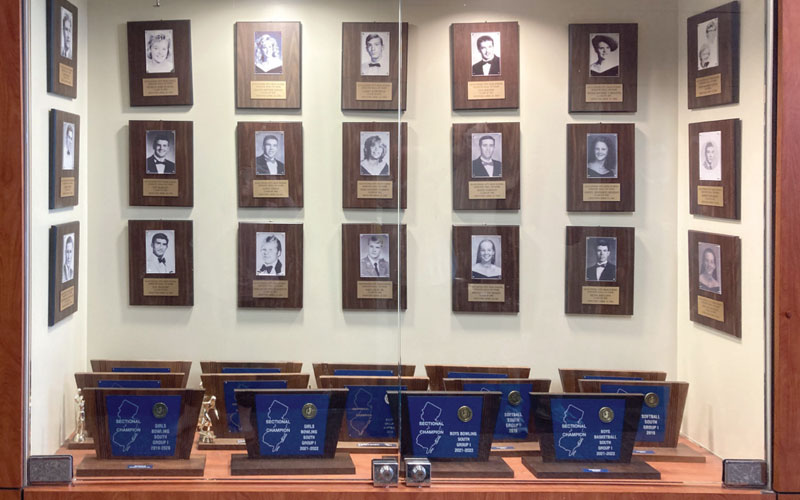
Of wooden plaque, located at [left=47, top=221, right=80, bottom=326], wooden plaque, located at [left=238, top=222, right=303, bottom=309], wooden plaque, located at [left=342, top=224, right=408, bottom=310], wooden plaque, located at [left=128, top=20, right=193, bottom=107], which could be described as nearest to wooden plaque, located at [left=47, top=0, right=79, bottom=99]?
wooden plaque, located at [left=128, top=20, right=193, bottom=107]

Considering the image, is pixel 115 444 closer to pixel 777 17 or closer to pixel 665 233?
pixel 665 233

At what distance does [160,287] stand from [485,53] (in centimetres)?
101

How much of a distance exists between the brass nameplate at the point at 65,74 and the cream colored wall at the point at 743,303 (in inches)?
60.3

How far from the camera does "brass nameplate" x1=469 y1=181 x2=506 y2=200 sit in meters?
2.08

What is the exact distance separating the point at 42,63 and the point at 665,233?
1610 millimetres

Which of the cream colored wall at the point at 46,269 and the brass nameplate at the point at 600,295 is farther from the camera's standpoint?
the brass nameplate at the point at 600,295

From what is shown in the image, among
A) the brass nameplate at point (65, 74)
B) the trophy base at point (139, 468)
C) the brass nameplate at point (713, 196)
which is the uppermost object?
the brass nameplate at point (65, 74)

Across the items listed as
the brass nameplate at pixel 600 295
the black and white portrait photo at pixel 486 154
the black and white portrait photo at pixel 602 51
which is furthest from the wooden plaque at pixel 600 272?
the black and white portrait photo at pixel 602 51

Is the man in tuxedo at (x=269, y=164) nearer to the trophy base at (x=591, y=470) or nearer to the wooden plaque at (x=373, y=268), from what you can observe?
the wooden plaque at (x=373, y=268)

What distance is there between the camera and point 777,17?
2.00 m

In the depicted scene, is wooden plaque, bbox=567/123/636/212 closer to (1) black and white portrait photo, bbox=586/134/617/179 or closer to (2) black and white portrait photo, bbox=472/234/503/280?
(1) black and white portrait photo, bbox=586/134/617/179

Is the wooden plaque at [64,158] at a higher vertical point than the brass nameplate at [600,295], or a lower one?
higher

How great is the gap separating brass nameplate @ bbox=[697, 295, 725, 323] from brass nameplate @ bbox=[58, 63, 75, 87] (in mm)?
1679

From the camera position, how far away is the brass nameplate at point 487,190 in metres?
2.08
